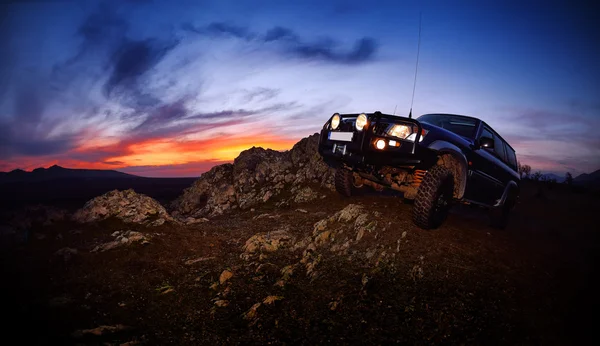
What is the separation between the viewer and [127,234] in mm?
4902

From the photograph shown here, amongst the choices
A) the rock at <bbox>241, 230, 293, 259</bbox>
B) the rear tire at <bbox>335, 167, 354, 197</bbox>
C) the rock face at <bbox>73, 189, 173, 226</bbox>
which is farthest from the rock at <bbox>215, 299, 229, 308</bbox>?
the rear tire at <bbox>335, 167, 354, 197</bbox>

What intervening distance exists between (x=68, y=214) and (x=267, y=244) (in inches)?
169

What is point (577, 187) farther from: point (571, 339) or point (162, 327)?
point (162, 327)

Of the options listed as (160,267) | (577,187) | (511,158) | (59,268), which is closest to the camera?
(59,268)

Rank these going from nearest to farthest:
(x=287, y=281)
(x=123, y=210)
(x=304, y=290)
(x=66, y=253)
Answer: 1. (x=304, y=290)
2. (x=287, y=281)
3. (x=66, y=253)
4. (x=123, y=210)

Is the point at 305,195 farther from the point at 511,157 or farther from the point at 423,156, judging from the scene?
the point at 511,157

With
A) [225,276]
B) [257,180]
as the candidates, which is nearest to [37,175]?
[257,180]

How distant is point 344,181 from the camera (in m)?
6.41

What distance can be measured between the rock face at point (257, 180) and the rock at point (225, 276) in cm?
576

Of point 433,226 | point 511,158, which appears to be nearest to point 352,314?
point 433,226

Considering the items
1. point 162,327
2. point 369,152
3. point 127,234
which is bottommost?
point 162,327

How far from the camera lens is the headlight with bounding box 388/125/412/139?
4.41 m

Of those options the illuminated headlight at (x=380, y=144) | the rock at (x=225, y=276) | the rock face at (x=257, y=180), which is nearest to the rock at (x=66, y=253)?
the rock at (x=225, y=276)

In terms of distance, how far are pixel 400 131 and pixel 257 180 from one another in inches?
308
